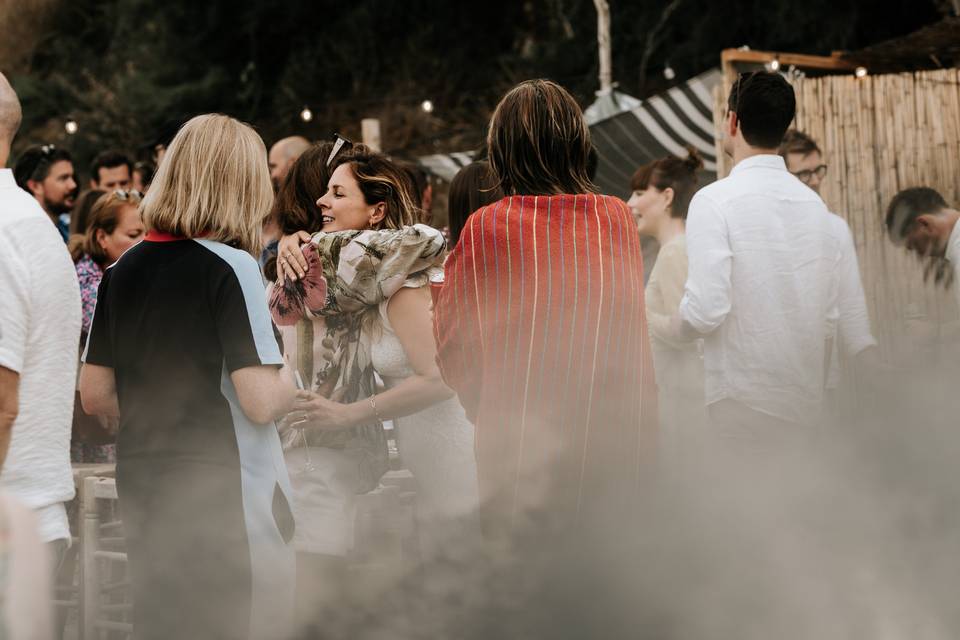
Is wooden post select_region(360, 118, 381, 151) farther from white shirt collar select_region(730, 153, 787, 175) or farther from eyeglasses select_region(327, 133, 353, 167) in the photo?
white shirt collar select_region(730, 153, 787, 175)

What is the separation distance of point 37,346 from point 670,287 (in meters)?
2.23

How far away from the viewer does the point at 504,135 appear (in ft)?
7.32

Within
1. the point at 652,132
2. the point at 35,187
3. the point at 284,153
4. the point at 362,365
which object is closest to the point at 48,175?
the point at 35,187

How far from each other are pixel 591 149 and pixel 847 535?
2.88 ft

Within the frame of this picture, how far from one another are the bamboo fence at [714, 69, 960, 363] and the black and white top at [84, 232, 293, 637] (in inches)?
110

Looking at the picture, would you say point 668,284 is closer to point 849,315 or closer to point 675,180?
point 675,180

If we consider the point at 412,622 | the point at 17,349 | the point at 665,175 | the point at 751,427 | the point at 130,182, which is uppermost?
the point at 130,182

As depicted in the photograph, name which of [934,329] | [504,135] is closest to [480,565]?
[504,135]

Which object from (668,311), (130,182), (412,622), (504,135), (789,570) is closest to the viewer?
(789,570)

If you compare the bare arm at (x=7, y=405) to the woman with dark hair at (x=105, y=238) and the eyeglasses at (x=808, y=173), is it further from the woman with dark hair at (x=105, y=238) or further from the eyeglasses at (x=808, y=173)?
the eyeglasses at (x=808, y=173)

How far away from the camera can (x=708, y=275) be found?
271 centimetres

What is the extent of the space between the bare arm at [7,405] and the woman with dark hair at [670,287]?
1728 mm

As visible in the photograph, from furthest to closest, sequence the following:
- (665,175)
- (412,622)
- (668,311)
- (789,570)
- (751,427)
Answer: (665,175), (668,311), (751,427), (412,622), (789,570)

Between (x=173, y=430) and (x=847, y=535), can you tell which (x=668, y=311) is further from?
(x=173, y=430)
